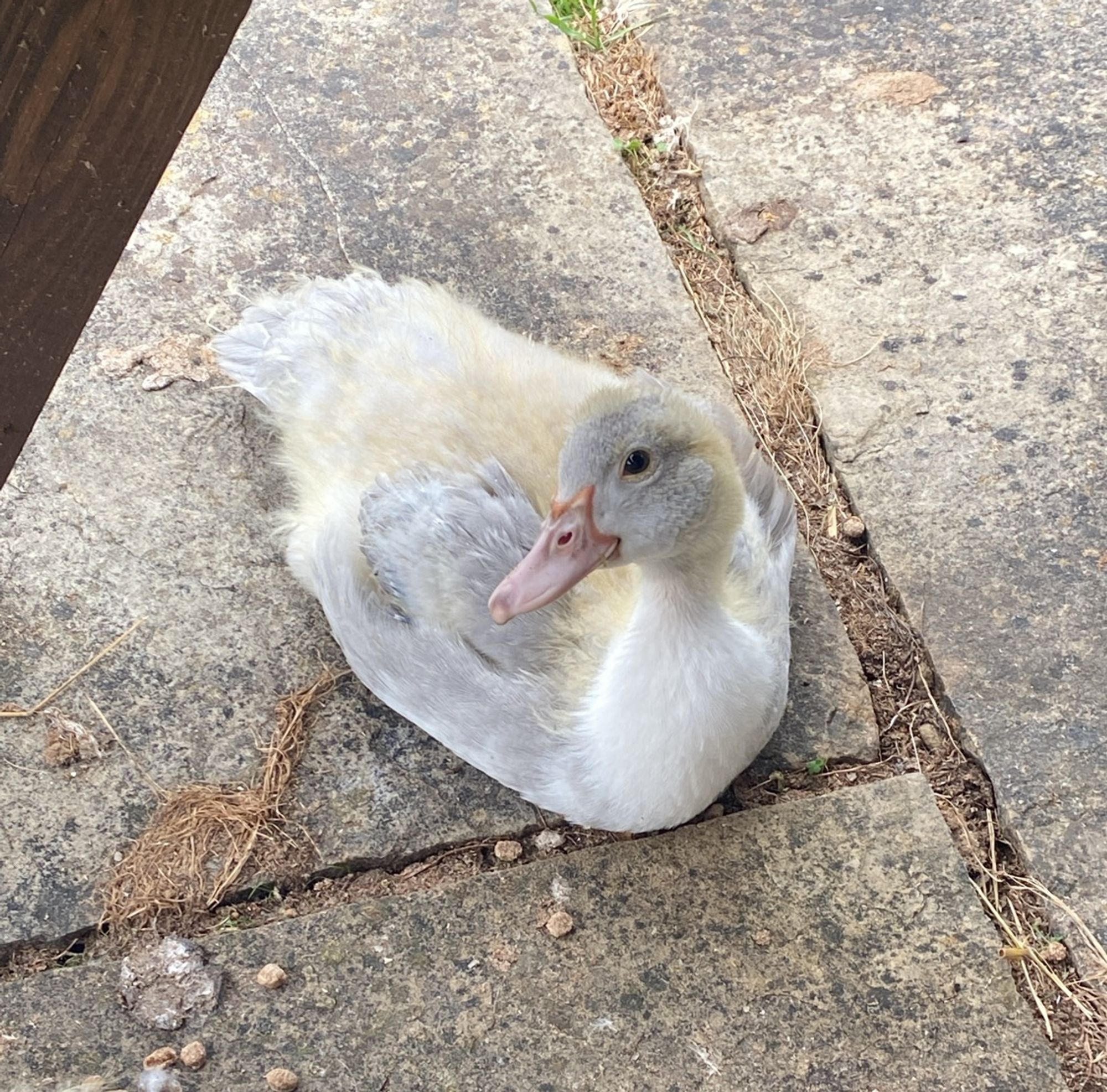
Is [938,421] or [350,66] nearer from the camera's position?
[938,421]

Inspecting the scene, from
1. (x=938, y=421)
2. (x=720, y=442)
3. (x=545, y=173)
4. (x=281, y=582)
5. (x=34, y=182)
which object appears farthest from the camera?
(x=545, y=173)

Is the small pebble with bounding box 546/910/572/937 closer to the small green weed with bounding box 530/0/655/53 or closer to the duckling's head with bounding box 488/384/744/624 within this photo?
the duckling's head with bounding box 488/384/744/624

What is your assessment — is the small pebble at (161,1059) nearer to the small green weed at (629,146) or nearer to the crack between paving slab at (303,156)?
the crack between paving slab at (303,156)

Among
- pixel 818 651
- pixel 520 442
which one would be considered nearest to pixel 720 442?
pixel 520 442

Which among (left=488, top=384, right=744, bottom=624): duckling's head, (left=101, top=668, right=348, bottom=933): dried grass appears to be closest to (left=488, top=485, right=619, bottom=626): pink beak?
(left=488, top=384, right=744, bottom=624): duckling's head

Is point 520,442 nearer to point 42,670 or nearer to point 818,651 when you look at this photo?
point 818,651

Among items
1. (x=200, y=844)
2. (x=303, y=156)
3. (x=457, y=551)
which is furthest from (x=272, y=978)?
(x=303, y=156)
